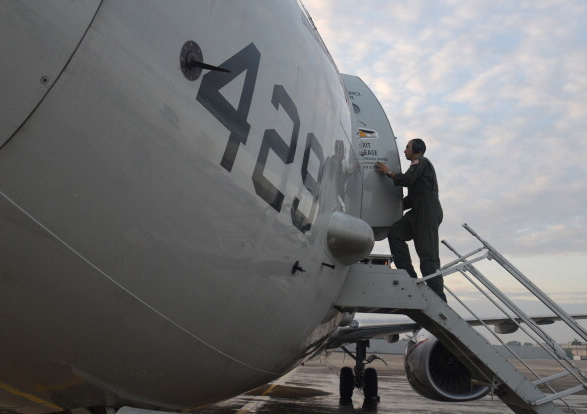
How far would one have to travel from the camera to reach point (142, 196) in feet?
7.43

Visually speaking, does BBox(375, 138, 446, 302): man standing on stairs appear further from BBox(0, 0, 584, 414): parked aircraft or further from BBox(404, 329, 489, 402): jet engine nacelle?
BBox(0, 0, 584, 414): parked aircraft

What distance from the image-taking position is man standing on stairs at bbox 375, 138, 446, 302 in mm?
6152

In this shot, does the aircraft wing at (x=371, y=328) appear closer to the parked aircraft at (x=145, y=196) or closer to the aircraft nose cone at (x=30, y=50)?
the parked aircraft at (x=145, y=196)

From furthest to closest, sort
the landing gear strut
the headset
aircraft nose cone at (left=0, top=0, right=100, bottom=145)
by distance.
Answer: the landing gear strut, the headset, aircraft nose cone at (left=0, top=0, right=100, bottom=145)

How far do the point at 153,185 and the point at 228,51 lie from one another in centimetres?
79

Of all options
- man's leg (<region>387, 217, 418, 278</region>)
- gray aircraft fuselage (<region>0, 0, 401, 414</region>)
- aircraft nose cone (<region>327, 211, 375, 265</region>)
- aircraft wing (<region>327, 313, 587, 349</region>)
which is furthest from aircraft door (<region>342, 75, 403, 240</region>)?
aircraft wing (<region>327, 313, 587, 349</region>)

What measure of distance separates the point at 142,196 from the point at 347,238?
2628 mm

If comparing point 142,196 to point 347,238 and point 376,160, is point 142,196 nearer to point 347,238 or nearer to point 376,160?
point 347,238

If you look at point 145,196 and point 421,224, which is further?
point 421,224

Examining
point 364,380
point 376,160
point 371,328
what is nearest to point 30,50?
point 376,160

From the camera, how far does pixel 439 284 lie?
6008mm

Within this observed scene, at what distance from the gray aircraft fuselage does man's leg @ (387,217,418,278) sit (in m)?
3.22

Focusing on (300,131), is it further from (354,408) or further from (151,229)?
(354,408)

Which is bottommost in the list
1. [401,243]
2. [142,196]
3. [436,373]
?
[142,196]
